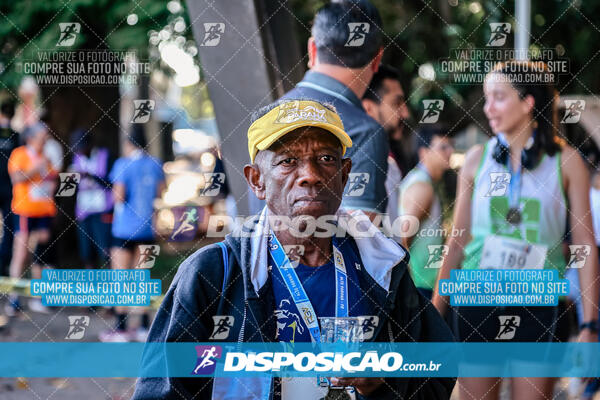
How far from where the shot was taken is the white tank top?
3.89 meters

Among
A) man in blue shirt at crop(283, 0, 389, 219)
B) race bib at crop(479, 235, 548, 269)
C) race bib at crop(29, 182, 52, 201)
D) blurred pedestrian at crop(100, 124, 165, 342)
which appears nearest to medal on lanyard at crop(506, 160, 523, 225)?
race bib at crop(479, 235, 548, 269)

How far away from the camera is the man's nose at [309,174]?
249 cm

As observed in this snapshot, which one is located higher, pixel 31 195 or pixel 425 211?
pixel 31 195

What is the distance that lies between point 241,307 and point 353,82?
1588 mm

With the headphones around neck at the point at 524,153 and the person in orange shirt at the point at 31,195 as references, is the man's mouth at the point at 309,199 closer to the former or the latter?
the headphones around neck at the point at 524,153

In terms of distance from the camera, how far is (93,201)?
23.7ft

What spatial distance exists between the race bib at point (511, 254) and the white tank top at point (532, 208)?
26 mm

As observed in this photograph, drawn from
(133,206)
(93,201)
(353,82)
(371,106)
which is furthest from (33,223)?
(353,82)

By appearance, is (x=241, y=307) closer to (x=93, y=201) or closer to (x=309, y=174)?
(x=309, y=174)

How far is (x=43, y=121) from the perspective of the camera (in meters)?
8.08

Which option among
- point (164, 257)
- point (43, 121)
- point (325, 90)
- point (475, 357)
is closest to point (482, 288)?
point (475, 357)

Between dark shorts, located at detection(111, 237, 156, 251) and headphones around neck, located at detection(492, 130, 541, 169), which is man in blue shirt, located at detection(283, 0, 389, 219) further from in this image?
dark shorts, located at detection(111, 237, 156, 251)

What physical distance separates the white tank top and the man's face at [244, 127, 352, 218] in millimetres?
1679

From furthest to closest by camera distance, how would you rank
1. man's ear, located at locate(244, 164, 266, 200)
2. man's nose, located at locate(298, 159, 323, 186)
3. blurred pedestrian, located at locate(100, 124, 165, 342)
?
blurred pedestrian, located at locate(100, 124, 165, 342) → man's ear, located at locate(244, 164, 266, 200) → man's nose, located at locate(298, 159, 323, 186)
